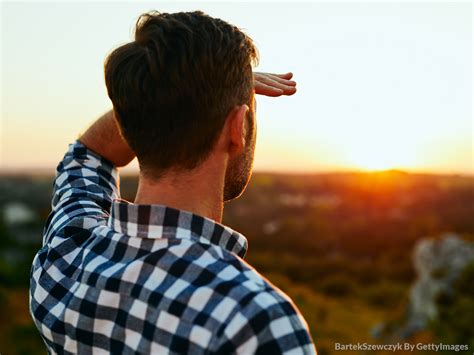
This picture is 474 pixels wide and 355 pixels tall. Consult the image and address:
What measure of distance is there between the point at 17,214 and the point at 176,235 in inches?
902

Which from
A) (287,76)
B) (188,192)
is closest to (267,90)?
(287,76)

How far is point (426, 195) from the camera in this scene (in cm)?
2912

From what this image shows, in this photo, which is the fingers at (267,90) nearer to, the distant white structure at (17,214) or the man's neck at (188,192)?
the man's neck at (188,192)

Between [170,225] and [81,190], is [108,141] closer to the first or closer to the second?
[81,190]

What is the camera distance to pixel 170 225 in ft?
4.53

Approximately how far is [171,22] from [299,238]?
23064 millimetres

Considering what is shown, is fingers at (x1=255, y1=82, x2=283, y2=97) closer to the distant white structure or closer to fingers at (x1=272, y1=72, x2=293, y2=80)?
fingers at (x1=272, y1=72, x2=293, y2=80)

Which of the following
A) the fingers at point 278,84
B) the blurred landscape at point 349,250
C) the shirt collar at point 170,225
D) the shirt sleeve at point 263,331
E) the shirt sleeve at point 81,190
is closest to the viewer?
the shirt sleeve at point 263,331

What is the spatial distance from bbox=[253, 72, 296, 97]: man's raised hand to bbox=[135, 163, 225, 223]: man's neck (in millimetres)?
483

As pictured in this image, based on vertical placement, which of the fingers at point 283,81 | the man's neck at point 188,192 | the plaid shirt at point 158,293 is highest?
the fingers at point 283,81

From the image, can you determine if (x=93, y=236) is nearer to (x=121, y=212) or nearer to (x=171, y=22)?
(x=121, y=212)

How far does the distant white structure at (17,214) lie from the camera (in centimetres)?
2183

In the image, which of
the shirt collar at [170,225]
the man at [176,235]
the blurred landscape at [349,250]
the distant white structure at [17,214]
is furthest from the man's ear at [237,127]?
the distant white structure at [17,214]

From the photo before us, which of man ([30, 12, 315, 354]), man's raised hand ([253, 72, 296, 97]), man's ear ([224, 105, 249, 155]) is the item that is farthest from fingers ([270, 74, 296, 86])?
man's ear ([224, 105, 249, 155])
